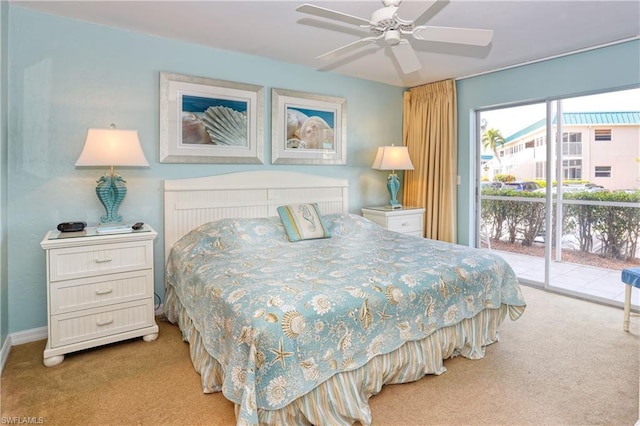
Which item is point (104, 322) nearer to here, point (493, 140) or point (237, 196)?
point (237, 196)

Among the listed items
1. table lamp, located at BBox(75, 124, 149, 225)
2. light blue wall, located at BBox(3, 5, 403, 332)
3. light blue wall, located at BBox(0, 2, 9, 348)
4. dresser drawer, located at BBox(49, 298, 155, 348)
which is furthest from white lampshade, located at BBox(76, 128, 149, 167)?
dresser drawer, located at BBox(49, 298, 155, 348)

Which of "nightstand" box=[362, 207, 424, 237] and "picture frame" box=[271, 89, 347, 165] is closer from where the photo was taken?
"picture frame" box=[271, 89, 347, 165]

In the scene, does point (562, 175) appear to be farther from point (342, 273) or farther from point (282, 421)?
point (282, 421)

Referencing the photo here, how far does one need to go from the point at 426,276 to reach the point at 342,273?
1.65 ft

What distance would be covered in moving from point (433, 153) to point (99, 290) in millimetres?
3783

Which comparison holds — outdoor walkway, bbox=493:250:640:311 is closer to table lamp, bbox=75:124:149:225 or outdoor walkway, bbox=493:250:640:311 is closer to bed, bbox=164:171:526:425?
bed, bbox=164:171:526:425

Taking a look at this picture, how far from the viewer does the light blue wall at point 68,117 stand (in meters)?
2.61

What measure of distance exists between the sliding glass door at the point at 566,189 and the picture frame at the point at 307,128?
5.66 ft

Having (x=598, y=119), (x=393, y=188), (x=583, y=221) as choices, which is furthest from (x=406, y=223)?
(x=598, y=119)

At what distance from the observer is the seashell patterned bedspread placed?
158 cm

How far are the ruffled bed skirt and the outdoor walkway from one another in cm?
156

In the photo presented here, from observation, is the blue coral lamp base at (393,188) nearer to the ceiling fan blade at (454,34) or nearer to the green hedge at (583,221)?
the green hedge at (583,221)

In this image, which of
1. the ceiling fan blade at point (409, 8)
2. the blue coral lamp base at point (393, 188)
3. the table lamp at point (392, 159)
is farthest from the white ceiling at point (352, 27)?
the blue coral lamp base at point (393, 188)

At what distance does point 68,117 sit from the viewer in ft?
9.04
